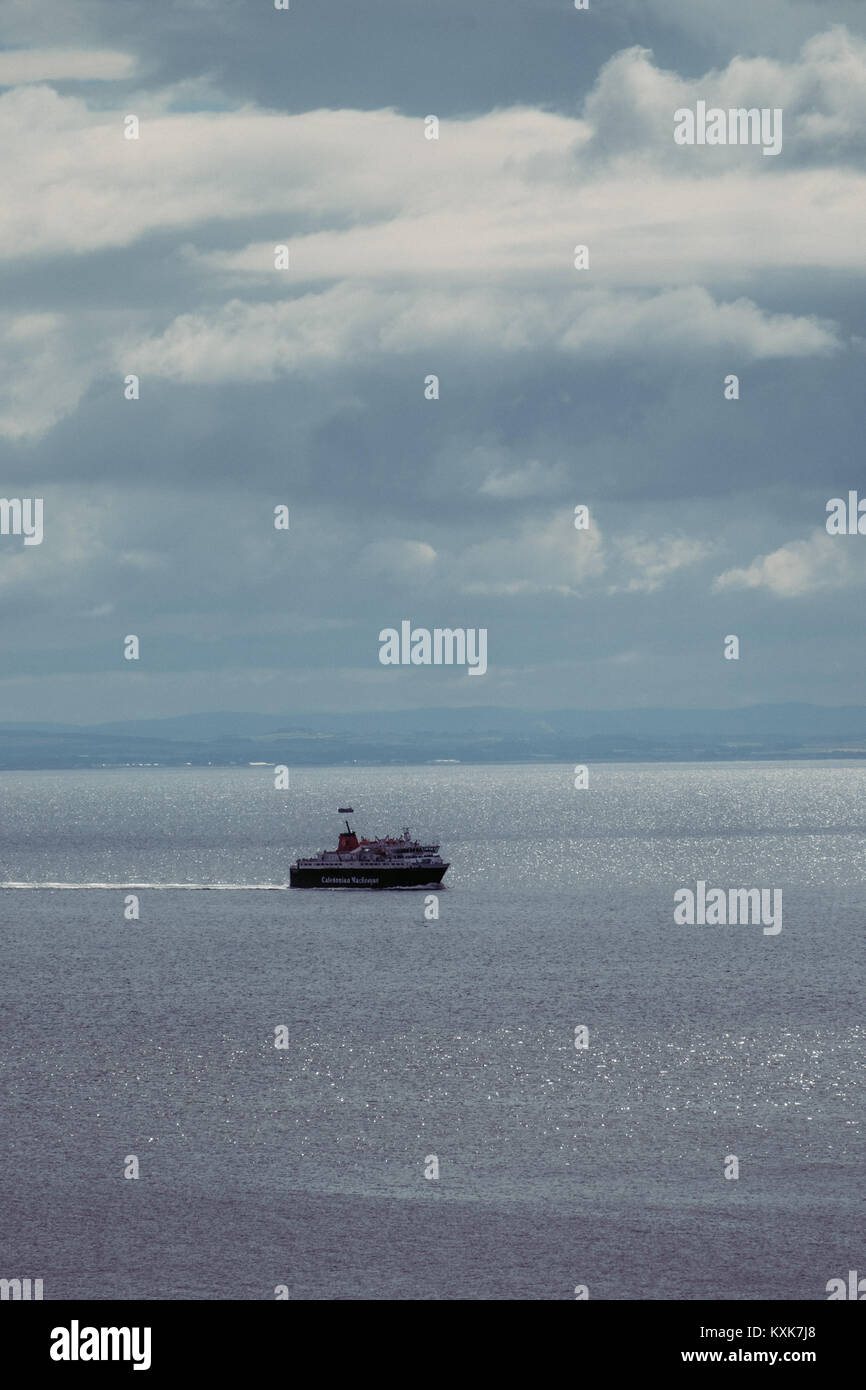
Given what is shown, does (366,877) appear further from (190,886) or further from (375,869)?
(190,886)

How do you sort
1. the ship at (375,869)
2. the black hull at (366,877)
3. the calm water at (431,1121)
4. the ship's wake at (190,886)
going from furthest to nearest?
the ship's wake at (190,886) < the ship at (375,869) < the black hull at (366,877) < the calm water at (431,1121)

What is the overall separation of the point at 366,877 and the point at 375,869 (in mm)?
1436

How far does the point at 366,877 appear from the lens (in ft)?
611

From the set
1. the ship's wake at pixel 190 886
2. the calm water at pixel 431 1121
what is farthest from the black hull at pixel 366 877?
the calm water at pixel 431 1121

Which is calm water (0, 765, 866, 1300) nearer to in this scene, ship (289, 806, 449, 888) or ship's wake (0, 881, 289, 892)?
ship (289, 806, 449, 888)

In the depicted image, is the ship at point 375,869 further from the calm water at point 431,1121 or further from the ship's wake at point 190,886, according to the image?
the calm water at point 431,1121

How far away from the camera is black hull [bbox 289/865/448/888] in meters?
185

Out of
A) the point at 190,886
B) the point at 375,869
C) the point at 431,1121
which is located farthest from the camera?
the point at 190,886

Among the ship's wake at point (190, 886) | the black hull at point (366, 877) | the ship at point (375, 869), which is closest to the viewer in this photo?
the black hull at point (366, 877)

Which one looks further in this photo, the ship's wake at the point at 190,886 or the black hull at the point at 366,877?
the ship's wake at the point at 190,886

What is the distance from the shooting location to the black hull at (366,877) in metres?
185

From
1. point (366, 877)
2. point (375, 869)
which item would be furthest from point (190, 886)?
point (375, 869)
